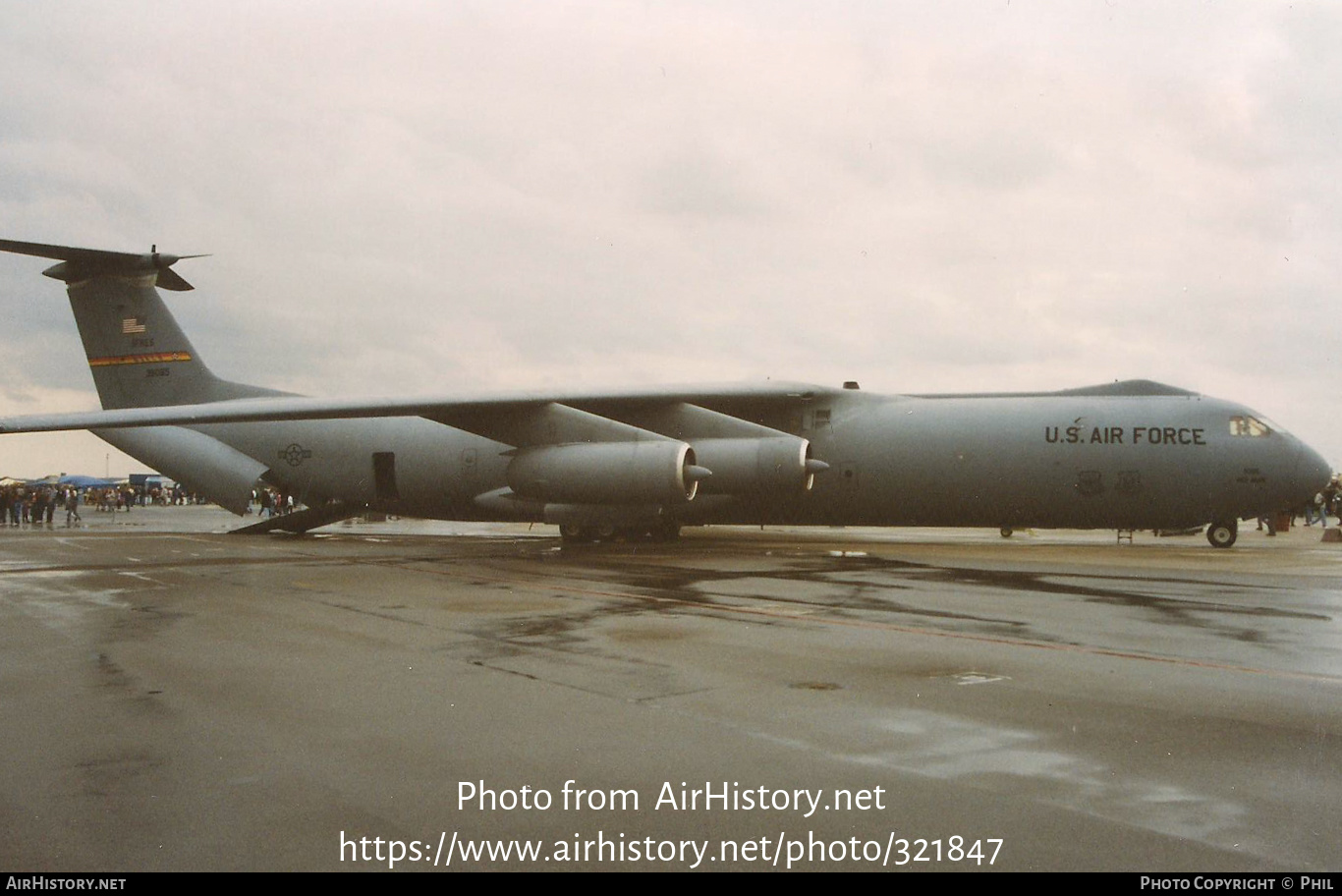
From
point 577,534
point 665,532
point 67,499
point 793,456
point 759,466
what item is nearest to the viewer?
point 793,456

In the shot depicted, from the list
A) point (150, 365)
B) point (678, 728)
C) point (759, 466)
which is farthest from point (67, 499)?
point (678, 728)

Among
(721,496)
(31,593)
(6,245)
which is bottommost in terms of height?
(31,593)

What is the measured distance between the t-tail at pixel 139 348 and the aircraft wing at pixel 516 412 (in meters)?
6.39

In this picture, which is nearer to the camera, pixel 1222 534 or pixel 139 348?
pixel 1222 534

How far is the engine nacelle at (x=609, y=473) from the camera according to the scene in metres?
18.5

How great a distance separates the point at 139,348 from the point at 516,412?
41.7 ft

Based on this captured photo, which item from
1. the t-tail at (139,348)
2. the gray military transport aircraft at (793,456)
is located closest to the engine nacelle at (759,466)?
the gray military transport aircraft at (793,456)

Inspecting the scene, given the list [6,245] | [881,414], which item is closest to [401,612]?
[881,414]

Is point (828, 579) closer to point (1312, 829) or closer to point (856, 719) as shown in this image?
point (856, 719)

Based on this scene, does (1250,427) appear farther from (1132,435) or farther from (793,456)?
(793,456)

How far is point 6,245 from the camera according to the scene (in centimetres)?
2120

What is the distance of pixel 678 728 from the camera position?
5863 mm
